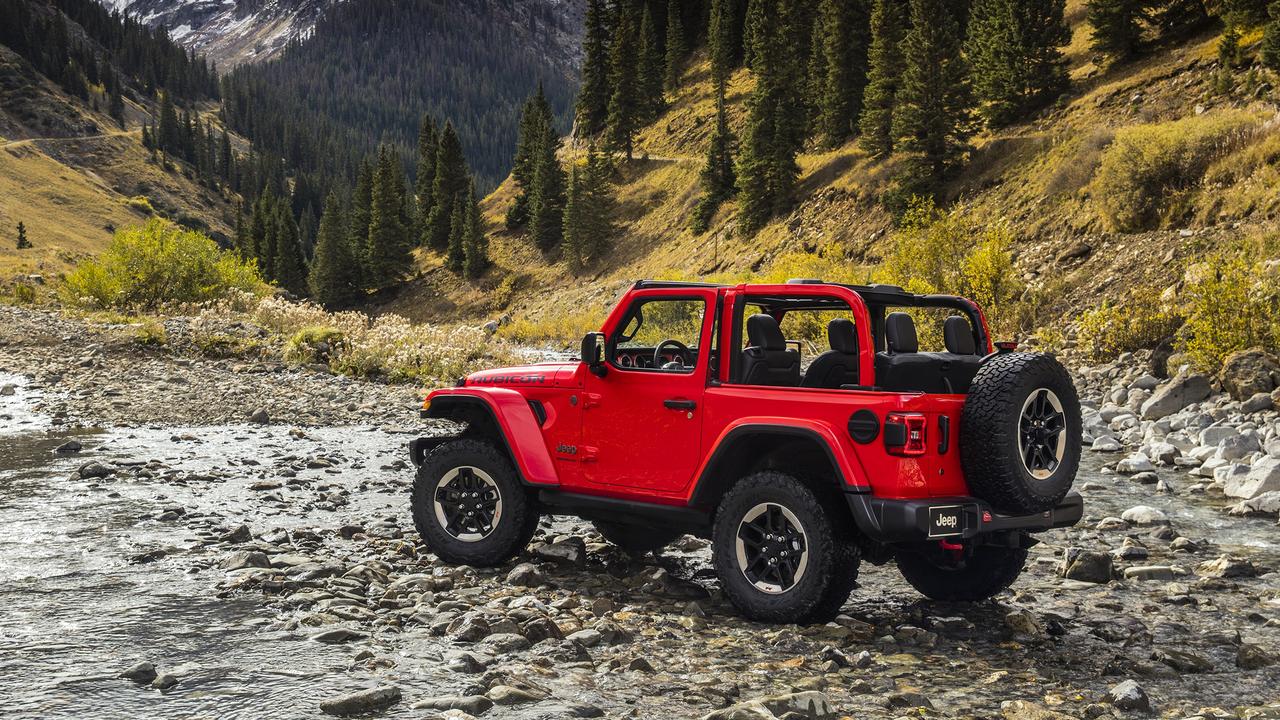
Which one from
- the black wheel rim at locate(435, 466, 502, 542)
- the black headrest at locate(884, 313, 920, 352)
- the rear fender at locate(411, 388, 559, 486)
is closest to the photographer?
the black headrest at locate(884, 313, 920, 352)

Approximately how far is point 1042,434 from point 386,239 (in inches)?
3188

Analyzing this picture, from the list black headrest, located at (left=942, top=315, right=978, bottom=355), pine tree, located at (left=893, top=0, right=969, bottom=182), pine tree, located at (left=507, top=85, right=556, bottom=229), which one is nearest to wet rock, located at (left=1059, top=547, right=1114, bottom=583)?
black headrest, located at (left=942, top=315, right=978, bottom=355)

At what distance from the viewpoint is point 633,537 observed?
28.7 feet

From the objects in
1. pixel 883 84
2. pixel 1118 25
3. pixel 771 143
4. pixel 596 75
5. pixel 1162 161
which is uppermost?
pixel 596 75

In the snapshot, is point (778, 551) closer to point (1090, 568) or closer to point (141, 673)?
point (1090, 568)

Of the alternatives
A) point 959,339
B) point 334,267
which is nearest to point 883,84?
point 959,339

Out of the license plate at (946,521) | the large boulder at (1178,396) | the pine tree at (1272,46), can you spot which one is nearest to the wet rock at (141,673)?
the license plate at (946,521)

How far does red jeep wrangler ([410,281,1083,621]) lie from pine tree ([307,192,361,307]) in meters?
78.3

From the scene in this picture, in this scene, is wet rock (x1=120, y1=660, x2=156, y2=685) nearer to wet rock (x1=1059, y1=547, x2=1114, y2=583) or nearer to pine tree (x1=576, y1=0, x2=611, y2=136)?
wet rock (x1=1059, y1=547, x2=1114, y2=583)

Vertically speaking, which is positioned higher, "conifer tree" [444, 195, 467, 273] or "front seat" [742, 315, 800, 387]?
"conifer tree" [444, 195, 467, 273]

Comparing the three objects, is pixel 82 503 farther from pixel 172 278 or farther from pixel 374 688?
pixel 172 278

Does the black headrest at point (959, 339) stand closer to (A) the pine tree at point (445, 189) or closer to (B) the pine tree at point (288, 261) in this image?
(A) the pine tree at point (445, 189)

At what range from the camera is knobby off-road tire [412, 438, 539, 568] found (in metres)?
7.96

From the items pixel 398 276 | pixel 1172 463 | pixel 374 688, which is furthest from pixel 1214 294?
pixel 398 276
